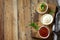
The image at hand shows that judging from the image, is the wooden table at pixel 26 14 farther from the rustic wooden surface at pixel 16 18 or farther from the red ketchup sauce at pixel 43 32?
the red ketchup sauce at pixel 43 32

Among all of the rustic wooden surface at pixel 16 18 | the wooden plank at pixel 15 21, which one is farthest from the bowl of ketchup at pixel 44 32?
the wooden plank at pixel 15 21

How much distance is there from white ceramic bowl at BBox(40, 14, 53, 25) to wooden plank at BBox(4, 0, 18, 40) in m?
0.31

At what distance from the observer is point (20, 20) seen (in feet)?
5.89

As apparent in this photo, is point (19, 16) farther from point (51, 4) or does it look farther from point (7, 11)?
point (51, 4)

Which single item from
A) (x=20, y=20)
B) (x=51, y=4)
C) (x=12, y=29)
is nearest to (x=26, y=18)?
(x=20, y=20)

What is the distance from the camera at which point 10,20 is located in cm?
181

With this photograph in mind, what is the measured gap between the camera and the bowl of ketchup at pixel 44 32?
1604mm

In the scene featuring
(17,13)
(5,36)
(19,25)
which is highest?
(17,13)

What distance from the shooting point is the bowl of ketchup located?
1.60 metres

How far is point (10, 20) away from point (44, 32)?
0.40 metres

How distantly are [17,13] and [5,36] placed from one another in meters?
0.27

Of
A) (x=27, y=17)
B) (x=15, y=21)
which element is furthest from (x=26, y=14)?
(x=15, y=21)

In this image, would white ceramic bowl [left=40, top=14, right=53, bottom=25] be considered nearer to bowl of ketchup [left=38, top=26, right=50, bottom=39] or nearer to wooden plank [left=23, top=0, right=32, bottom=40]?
bowl of ketchup [left=38, top=26, right=50, bottom=39]

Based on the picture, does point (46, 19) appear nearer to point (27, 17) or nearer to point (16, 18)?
point (27, 17)
